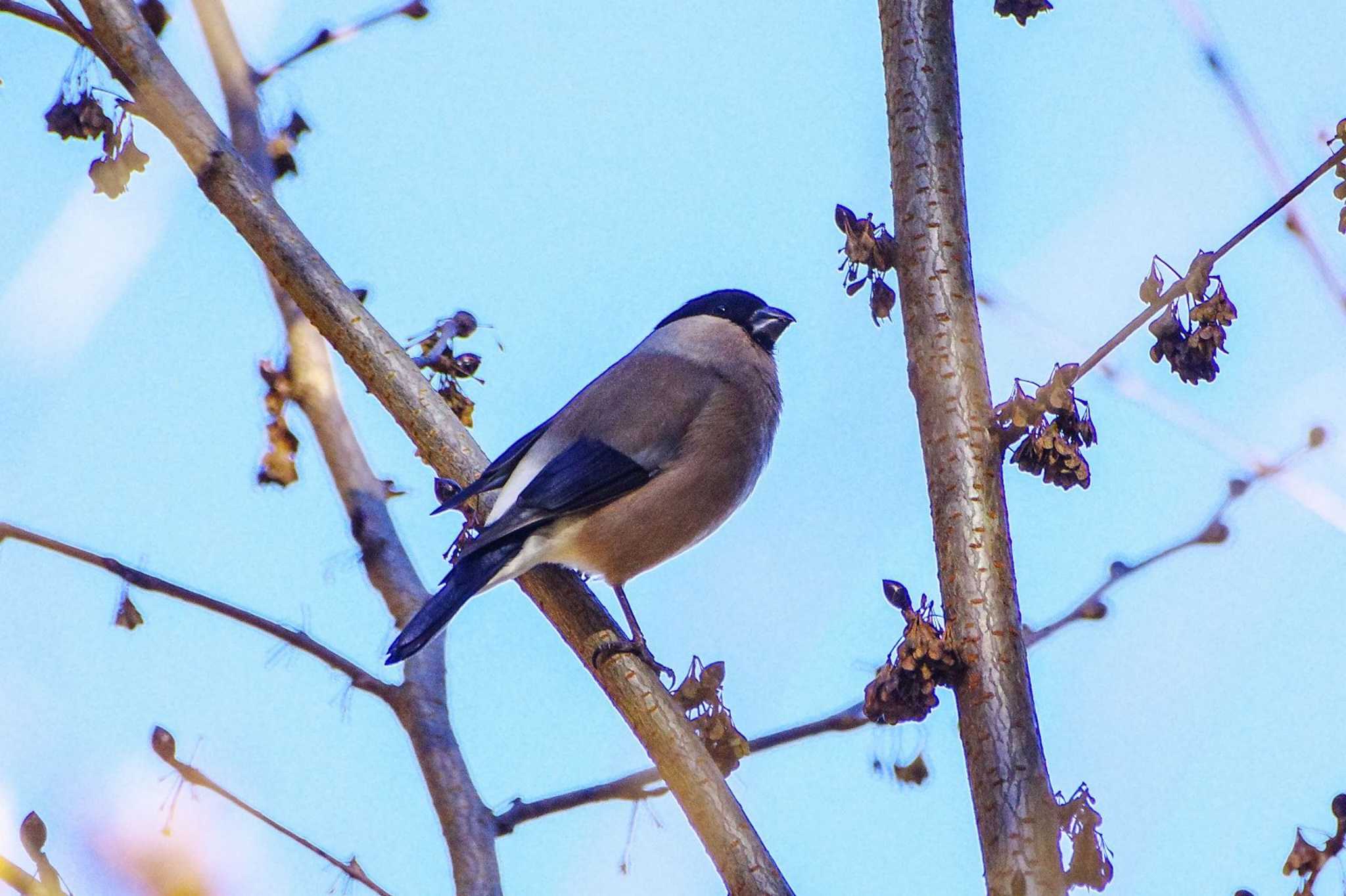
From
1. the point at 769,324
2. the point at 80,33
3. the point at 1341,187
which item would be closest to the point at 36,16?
the point at 80,33

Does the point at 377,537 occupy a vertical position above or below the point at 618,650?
above

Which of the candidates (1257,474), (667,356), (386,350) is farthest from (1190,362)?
(667,356)

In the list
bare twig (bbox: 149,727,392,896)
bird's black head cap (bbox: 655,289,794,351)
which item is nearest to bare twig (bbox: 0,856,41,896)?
bare twig (bbox: 149,727,392,896)

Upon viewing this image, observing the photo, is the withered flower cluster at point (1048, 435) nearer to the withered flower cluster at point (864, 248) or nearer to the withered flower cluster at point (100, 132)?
the withered flower cluster at point (864, 248)

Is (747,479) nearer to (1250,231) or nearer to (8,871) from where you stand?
(1250,231)

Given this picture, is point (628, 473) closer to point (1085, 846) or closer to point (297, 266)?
point (297, 266)

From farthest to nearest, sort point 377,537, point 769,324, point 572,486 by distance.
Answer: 1. point 769,324
2. point 572,486
3. point 377,537

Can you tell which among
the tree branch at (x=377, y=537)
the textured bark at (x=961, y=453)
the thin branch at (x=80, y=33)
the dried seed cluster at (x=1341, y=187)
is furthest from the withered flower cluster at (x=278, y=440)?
the dried seed cluster at (x=1341, y=187)

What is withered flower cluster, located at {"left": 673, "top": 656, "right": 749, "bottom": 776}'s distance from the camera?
2672mm

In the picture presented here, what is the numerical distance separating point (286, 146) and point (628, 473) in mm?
1219

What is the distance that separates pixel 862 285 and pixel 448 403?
3.63ft

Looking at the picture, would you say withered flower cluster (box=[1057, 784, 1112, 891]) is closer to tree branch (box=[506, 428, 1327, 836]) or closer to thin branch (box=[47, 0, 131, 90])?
tree branch (box=[506, 428, 1327, 836])

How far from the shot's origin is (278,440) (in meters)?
3.51

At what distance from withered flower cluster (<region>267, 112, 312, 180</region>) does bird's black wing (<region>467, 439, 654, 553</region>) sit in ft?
3.26
